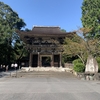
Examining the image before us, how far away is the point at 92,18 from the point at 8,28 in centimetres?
1794

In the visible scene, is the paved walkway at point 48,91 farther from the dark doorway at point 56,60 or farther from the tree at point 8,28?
the tree at point 8,28

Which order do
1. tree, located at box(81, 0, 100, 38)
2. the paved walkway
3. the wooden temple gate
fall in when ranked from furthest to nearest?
the wooden temple gate < tree, located at box(81, 0, 100, 38) < the paved walkway

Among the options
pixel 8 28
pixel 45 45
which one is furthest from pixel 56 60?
pixel 8 28

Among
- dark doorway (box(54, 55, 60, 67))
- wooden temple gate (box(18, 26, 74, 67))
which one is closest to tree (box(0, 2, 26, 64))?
wooden temple gate (box(18, 26, 74, 67))

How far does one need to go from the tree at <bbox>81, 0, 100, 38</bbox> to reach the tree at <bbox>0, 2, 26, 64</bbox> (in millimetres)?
15877

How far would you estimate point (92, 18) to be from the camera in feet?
67.7

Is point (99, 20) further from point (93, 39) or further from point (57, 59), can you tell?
point (57, 59)

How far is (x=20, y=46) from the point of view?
33844mm

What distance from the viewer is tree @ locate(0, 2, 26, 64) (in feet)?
100

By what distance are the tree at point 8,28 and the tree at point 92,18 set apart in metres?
15.9

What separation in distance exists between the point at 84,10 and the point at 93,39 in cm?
534

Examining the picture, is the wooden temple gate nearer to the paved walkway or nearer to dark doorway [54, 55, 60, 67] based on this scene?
dark doorway [54, 55, 60, 67]

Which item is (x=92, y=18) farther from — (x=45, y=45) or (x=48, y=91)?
(x=48, y=91)

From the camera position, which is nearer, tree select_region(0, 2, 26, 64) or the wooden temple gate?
the wooden temple gate
